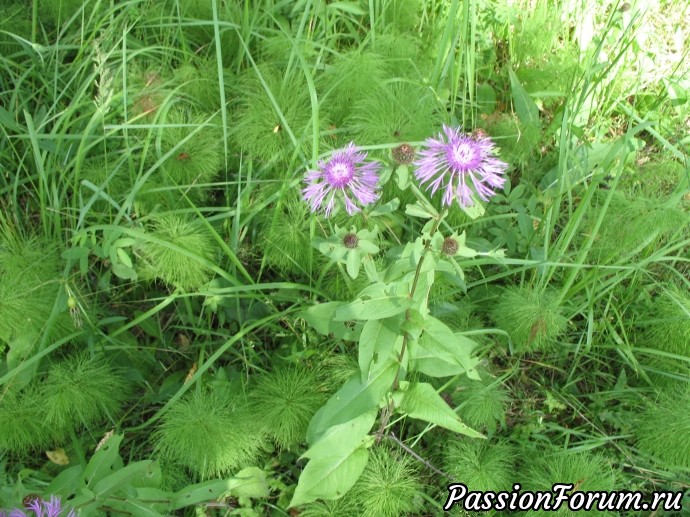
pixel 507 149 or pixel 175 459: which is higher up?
pixel 507 149

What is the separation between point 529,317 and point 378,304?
637 mm

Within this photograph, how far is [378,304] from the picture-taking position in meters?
1.41

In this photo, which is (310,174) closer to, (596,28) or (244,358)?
(244,358)

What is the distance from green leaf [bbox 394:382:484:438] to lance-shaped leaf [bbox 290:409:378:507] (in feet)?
0.30

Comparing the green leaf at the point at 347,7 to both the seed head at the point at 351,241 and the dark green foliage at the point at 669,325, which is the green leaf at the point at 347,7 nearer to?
the seed head at the point at 351,241

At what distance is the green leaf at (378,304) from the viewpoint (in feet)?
4.54

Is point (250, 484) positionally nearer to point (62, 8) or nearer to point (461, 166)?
point (461, 166)

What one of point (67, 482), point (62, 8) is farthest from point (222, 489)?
point (62, 8)

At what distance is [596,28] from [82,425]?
2453mm

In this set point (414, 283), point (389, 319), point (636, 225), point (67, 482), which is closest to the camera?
point (414, 283)

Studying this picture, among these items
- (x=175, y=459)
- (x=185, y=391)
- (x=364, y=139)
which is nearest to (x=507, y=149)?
(x=364, y=139)

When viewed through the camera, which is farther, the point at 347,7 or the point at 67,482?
the point at 347,7

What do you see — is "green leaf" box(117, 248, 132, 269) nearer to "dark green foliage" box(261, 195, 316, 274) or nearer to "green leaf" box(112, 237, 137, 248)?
"green leaf" box(112, 237, 137, 248)

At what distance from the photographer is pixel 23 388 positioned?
5.93ft
